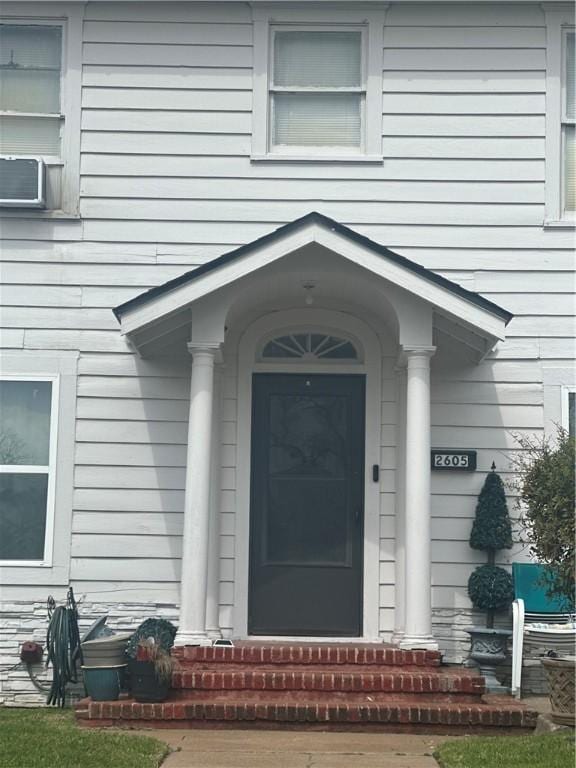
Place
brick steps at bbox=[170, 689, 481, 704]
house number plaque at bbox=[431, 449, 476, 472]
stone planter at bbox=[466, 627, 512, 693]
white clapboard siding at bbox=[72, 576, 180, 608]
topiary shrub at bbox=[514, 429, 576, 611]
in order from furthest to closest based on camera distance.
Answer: house number plaque at bbox=[431, 449, 476, 472]
white clapboard siding at bbox=[72, 576, 180, 608]
stone planter at bbox=[466, 627, 512, 693]
brick steps at bbox=[170, 689, 481, 704]
topiary shrub at bbox=[514, 429, 576, 611]

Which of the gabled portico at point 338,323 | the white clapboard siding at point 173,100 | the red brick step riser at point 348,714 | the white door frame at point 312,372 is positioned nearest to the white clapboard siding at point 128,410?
the gabled portico at point 338,323

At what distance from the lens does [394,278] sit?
9.09m

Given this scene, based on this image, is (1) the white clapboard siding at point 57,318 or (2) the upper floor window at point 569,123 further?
(2) the upper floor window at point 569,123

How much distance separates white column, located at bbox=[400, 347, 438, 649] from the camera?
9.09 meters

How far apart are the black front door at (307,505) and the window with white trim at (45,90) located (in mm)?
2690

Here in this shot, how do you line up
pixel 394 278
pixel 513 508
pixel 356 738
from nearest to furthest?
1. pixel 356 738
2. pixel 394 278
3. pixel 513 508

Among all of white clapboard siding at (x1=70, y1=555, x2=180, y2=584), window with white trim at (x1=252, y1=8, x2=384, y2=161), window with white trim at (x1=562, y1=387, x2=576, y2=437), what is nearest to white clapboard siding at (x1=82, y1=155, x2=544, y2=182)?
window with white trim at (x1=252, y1=8, x2=384, y2=161)

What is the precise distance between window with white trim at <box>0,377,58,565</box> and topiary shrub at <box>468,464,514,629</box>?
3.76 m

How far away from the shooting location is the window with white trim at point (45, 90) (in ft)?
34.9

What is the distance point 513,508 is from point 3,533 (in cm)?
455

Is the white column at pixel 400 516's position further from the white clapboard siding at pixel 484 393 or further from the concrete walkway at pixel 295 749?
the concrete walkway at pixel 295 749

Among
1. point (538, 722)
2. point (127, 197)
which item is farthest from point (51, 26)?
point (538, 722)

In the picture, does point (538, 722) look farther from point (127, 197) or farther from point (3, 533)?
point (127, 197)

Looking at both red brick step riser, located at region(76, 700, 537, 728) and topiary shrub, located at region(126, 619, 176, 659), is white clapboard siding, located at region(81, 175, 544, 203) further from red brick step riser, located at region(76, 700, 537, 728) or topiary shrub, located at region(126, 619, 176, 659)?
red brick step riser, located at region(76, 700, 537, 728)
